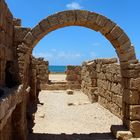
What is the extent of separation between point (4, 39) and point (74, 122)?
5.35 metres

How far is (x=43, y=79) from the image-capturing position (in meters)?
24.8

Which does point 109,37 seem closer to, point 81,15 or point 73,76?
point 81,15

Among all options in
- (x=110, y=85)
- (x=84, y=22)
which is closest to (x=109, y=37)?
(x=84, y=22)

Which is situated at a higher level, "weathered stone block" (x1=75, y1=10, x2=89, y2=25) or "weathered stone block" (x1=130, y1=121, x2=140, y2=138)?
"weathered stone block" (x1=75, y1=10, x2=89, y2=25)

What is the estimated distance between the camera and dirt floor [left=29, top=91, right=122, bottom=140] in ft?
31.5

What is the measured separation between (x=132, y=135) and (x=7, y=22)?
495cm

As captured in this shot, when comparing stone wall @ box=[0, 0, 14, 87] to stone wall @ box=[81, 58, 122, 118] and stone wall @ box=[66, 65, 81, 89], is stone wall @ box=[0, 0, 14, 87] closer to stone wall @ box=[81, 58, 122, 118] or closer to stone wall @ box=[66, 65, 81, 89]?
stone wall @ box=[81, 58, 122, 118]

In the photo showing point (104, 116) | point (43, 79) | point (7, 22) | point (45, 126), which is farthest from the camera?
point (43, 79)

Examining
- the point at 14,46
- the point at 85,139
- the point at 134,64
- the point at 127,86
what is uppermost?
the point at 14,46

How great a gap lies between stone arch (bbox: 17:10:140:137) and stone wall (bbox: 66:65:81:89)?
50.7 feet

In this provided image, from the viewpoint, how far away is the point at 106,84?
1419 centimetres

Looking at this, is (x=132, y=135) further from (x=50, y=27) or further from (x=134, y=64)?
(x=50, y=27)

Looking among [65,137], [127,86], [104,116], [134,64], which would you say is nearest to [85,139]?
[65,137]

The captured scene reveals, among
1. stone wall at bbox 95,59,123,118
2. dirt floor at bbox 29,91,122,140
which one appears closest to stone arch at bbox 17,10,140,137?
dirt floor at bbox 29,91,122,140
